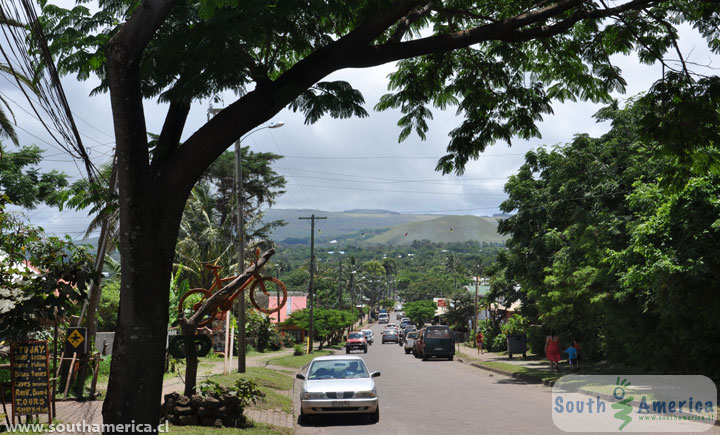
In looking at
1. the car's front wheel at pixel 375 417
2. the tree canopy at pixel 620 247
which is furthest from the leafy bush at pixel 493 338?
the car's front wheel at pixel 375 417

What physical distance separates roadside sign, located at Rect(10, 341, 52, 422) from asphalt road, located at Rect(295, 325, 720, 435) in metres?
4.84

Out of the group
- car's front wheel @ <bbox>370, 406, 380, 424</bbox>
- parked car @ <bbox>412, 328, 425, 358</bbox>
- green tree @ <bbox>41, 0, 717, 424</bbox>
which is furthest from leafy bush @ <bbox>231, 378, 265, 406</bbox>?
parked car @ <bbox>412, 328, 425, 358</bbox>

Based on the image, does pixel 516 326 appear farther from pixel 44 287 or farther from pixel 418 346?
pixel 44 287

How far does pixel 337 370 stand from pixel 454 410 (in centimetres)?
285

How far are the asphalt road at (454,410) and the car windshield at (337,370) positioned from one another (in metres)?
0.91

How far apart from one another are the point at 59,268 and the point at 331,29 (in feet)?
16.1

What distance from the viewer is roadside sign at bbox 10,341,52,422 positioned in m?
10.5

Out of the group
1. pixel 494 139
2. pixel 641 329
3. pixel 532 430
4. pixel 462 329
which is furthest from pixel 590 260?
pixel 462 329

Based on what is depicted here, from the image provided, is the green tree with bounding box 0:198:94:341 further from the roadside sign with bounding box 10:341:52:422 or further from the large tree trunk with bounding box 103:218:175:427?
the large tree trunk with bounding box 103:218:175:427

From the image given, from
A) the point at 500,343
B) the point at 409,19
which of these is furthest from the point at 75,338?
the point at 500,343

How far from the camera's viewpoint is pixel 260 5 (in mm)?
5266

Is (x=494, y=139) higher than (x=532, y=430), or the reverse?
(x=494, y=139)

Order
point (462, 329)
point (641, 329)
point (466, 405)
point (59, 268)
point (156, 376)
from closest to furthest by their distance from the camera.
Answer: point (156, 376) → point (59, 268) → point (466, 405) → point (641, 329) → point (462, 329)

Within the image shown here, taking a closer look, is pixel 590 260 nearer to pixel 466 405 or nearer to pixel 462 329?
pixel 466 405
